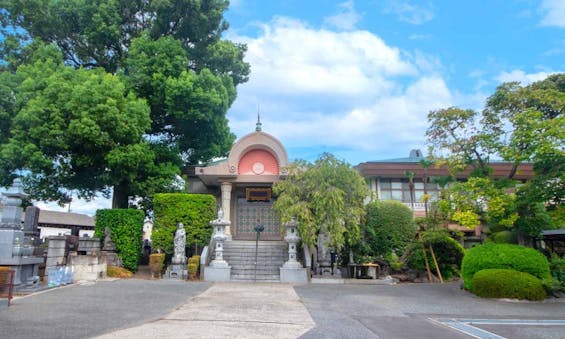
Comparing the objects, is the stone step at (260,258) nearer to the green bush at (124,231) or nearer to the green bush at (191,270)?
the green bush at (191,270)

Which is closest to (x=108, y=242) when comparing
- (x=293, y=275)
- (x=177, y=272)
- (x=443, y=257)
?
(x=177, y=272)

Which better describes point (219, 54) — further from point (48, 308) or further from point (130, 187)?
point (48, 308)

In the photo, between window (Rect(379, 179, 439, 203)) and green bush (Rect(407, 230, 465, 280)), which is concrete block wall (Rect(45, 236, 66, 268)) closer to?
green bush (Rect(407, 230, 465, 280))

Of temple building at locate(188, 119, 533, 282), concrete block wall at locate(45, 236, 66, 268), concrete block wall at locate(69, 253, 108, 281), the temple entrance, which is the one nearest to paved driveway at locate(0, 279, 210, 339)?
concrete block wall at locate(69, 253, 108, 281)

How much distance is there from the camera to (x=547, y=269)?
12031 millimetres

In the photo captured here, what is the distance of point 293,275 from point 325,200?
333cm

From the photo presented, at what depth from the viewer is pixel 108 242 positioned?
1574 cm

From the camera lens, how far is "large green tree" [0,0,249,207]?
17.8 metres

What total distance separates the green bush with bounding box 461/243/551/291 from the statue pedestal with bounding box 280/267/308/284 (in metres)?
5.95

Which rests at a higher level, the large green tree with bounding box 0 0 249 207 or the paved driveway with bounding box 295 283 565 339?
the large green tree with bounding box 0 0 249 207

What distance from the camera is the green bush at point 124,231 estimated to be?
52.9 ft

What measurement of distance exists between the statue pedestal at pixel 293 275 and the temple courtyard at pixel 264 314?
6.76 feet

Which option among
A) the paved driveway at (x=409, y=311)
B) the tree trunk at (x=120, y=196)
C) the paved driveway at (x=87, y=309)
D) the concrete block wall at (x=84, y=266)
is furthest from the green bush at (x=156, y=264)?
the paved driveway at (x=409, y=311)

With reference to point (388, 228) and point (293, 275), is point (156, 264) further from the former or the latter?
point (388, 228)
